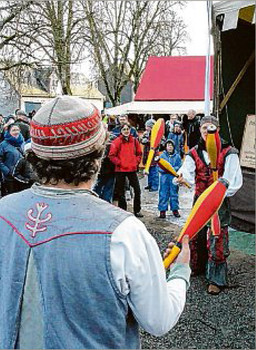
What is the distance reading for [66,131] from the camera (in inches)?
46.3

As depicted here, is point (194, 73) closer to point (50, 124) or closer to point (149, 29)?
point (149, 29)

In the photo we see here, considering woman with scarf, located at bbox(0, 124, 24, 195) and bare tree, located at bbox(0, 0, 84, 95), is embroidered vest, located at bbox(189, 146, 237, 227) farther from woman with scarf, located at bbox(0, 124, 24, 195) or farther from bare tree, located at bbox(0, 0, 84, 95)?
bare tree, located at bbox(0, 0, 84, 95)

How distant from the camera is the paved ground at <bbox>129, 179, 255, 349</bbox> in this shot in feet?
10.1

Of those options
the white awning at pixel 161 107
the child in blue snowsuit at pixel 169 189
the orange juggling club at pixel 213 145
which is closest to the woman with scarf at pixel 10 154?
the child in blue snowsuit at pixel 169 189

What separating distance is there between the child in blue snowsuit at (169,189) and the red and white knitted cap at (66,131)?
18.2ft

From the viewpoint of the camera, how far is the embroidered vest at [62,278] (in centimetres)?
110

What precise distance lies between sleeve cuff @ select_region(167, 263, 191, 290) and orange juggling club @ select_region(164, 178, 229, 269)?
0.30ft

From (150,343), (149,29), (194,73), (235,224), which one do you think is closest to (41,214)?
(150,343)

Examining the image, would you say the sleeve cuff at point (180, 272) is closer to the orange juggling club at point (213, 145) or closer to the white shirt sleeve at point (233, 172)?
the orange juggling club at point (213, 145)

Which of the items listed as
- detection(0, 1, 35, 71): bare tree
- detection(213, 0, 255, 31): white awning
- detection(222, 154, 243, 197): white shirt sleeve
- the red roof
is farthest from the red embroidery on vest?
the red roof

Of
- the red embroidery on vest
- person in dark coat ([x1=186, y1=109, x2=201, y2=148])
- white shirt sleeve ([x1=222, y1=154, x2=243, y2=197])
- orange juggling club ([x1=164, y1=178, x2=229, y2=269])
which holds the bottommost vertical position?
person in dark coat ([x1=186, y1=109, x2=201, y2=148])

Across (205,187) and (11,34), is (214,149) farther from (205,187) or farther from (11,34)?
(11,34)

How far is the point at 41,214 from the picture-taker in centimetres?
116

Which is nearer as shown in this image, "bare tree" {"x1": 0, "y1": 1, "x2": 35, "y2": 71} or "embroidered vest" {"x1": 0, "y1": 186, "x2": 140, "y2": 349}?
"embroidered vest" {"x1": 0, "y1": 186, "x2": 140, "y2": 349}
